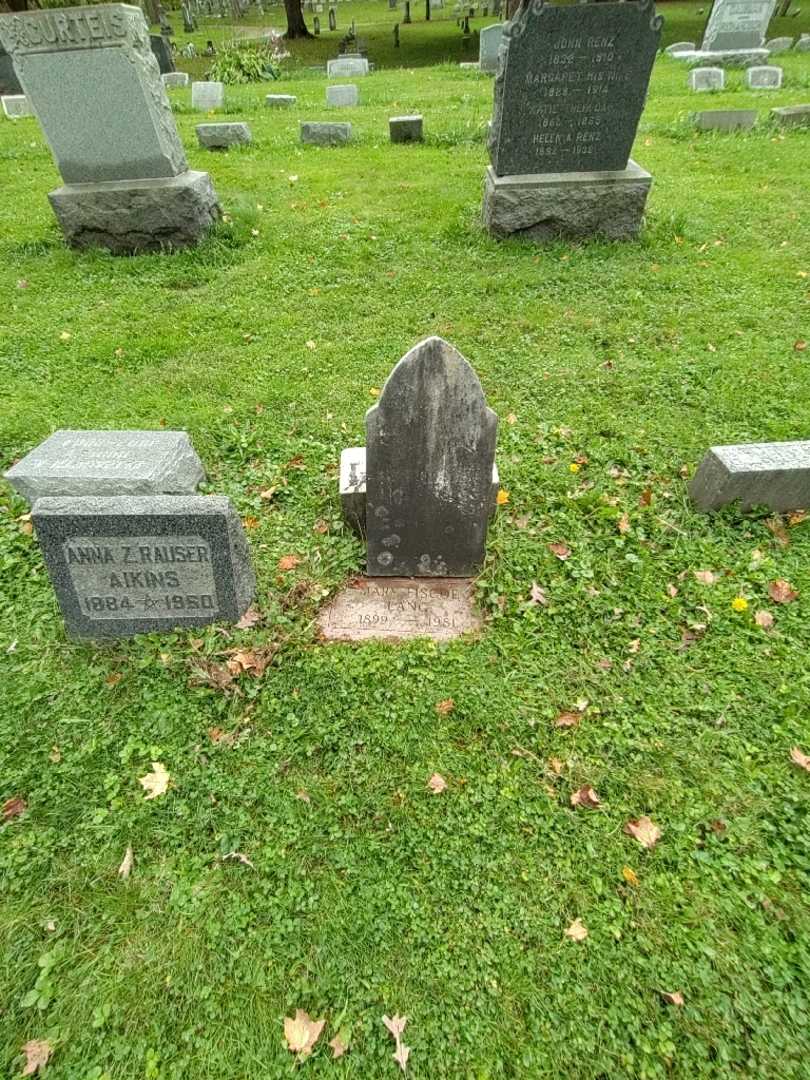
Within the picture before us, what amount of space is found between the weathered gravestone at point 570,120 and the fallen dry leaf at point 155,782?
6414 mm

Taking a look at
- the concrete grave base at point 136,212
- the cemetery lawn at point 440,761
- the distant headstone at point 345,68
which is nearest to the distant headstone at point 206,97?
the distant headstone at point 345,68

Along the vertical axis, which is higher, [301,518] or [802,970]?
[301,518]

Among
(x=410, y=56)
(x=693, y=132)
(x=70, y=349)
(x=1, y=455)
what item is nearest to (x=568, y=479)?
(x=1, y=455)

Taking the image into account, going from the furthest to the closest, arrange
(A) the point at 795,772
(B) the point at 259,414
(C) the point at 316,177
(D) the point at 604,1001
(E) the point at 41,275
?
1. (C) the point at 316,177
2. (E) the point at 41,275
3. (B) the point at 259,414
4. (A) the point at 795,772
5. (D) the point at 604,1001

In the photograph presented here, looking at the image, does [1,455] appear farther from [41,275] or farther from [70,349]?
[41,275]

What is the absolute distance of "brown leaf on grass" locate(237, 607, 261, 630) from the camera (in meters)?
3.14

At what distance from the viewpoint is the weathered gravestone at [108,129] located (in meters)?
5.39

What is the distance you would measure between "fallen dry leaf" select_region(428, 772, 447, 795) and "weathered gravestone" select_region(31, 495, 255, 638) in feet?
4.20

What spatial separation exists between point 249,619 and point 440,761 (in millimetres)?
1231

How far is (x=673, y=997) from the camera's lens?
205 cm

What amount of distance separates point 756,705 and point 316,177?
9.32m

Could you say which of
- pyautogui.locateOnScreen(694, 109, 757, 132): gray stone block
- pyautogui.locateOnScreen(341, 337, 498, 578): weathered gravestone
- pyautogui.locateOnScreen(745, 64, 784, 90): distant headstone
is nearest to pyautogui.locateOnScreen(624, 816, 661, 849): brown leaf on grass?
pyautogui.locateOnScreen(341, 337, 498, 578): weathered gravestone

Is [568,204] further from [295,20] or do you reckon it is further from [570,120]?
[295,20]

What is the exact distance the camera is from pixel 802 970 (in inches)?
82.7
